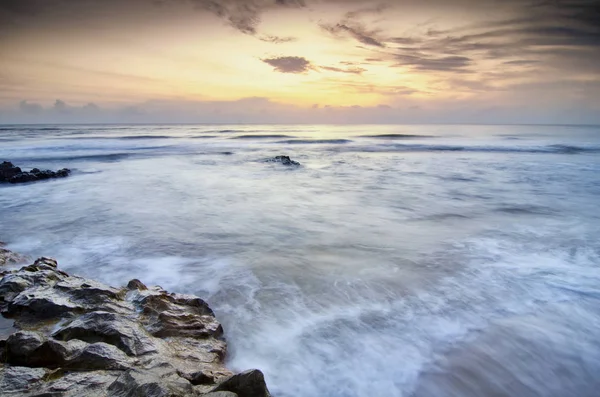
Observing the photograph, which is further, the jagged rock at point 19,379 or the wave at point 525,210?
the wave at point 525,210

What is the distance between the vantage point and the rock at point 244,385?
9.66ft

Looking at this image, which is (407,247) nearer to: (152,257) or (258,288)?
(258,288)

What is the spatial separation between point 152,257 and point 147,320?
338cm

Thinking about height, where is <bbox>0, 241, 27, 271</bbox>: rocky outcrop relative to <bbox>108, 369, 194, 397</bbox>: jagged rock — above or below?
below

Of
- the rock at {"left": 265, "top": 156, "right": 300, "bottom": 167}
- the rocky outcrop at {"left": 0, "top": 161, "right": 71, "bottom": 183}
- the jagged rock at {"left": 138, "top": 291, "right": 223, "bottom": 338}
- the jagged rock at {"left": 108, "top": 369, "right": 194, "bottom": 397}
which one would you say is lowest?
the rocky outcrop at {"left": 0, "top": 161, "right": 71, "bottom": 183}

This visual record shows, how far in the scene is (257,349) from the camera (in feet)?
14.8

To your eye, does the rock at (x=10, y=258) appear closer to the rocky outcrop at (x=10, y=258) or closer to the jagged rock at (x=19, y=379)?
the rocky outcrop at (x=10, y=258)

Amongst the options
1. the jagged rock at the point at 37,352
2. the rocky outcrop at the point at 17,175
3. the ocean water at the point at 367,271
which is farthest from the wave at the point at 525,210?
the rocky outcrop at the point at 17,175

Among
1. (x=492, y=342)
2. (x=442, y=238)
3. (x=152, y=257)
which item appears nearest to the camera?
(x=492, y=342)

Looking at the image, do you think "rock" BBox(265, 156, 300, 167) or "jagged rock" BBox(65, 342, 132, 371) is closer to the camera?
"jagged rock" BBox(65, 342, 132, 371)

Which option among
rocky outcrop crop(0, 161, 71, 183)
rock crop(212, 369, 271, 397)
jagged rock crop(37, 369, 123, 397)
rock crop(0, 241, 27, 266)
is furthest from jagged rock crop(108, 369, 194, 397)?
rocky outcrop crop(0, 161, 71, 183)

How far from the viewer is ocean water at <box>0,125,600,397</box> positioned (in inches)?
165

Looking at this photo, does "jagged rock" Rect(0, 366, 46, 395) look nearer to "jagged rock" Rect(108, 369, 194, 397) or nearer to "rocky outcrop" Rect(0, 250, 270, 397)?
"rocky outcrop" Rect(0, 250, 270, 397)

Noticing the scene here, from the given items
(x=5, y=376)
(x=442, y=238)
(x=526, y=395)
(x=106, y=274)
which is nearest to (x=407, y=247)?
(x=442, y=238)
